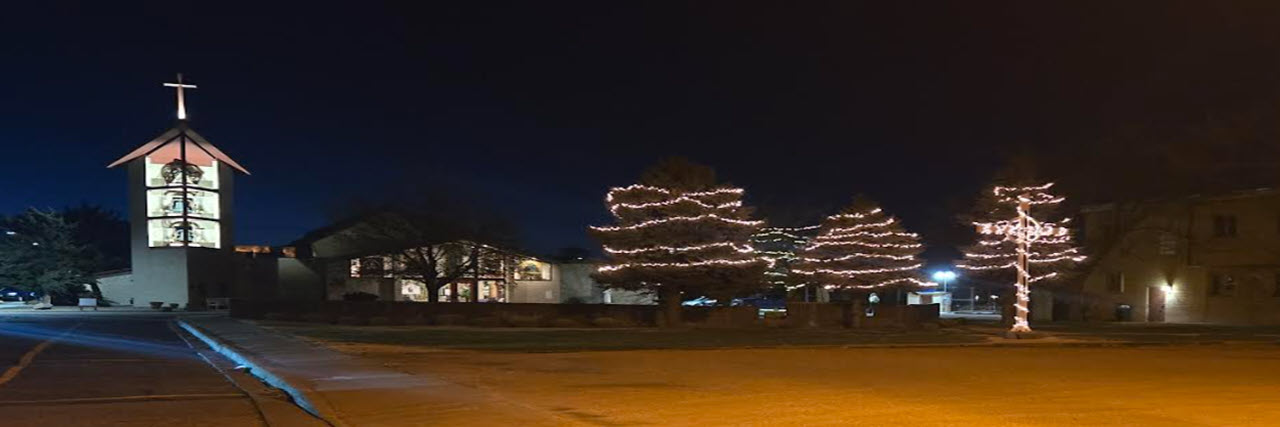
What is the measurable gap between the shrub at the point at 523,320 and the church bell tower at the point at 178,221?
3162 cm

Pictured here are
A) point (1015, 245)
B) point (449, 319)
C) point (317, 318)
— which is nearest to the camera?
point (449, 319)

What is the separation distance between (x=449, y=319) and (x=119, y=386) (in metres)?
20.6

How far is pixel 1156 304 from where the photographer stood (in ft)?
135

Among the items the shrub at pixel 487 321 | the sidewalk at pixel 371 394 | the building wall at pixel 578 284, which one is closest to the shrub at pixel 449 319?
the shrub at pixel 487 321

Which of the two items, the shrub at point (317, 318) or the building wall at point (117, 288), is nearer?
the shrub at point (317, 318)

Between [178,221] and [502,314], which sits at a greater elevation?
[178,221]

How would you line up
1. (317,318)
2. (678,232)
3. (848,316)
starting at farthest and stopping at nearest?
(317,318), (848,316), (678,232)

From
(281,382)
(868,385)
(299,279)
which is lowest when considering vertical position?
(299,279)

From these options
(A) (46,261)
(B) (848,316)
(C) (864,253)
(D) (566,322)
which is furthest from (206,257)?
(B) (848,316)

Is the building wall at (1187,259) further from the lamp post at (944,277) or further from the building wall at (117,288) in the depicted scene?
the building wall at (117,288)

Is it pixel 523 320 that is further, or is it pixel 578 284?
pixel 578 284

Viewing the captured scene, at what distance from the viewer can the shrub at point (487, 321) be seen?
34.2 m

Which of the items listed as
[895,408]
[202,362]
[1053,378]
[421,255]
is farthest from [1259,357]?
[421,255]

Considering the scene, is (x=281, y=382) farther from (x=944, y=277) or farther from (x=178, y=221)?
(x=178, y=221)
